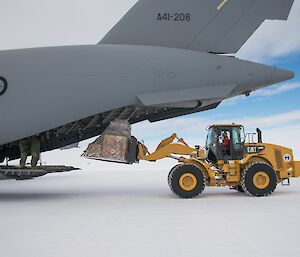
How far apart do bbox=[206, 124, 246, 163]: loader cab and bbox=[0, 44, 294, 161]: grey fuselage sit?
88 cm

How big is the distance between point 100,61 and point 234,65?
3.59 meters

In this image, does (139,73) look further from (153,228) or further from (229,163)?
(153,228)

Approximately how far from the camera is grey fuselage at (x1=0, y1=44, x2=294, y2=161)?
27.7ft

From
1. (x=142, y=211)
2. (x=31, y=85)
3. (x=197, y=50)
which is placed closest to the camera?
(x=142, y=211)

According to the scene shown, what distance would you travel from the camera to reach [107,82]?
8.61 metres

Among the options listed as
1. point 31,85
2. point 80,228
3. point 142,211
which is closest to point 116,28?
point 31,85

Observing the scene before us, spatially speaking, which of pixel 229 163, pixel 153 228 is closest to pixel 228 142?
pixel 229 163

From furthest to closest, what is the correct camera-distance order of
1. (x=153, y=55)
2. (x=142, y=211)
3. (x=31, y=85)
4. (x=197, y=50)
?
(x=197, y=50), (x=153, y=55), (x=31, y=85), (x=142, y=211)

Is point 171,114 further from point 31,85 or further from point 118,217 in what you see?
point 118,217

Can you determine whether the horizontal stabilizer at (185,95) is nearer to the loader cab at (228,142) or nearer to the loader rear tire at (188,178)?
the loader cab at (228,142)

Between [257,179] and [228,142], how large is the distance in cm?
115

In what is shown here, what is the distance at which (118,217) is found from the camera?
579 centimetres

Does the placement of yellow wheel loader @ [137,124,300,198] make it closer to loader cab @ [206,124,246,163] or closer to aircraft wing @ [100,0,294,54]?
loader cab @ [206,124,246,163]

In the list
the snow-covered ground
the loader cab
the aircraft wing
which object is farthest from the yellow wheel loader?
the aircraft wing
